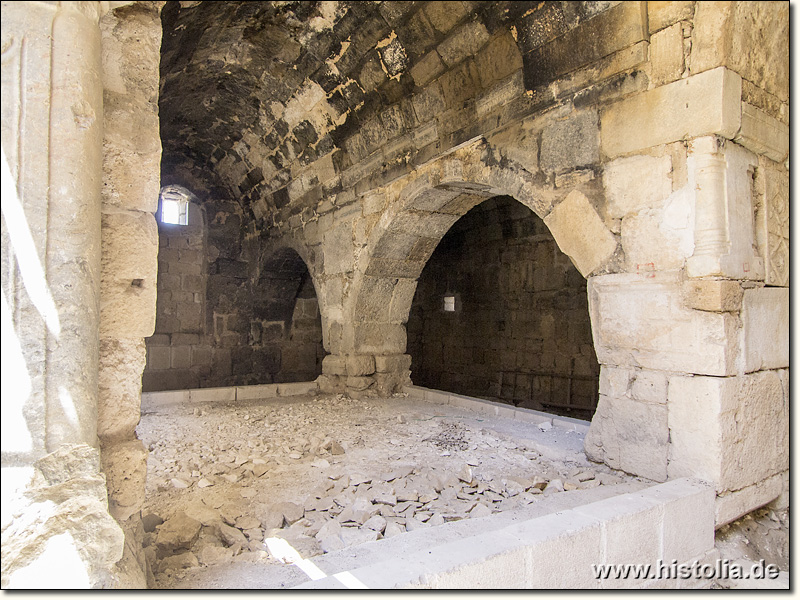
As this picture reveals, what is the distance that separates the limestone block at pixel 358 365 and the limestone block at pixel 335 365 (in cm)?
6

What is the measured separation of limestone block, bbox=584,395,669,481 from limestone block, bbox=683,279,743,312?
534 mm

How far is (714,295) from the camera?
2316mm

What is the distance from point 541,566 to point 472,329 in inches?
280

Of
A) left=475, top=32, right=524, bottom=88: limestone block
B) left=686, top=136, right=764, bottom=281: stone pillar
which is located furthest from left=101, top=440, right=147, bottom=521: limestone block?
left=475, top=32, right=524, bottom=88: limestone block

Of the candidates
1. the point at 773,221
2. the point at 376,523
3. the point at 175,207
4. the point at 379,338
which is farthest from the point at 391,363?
the point at 175,207

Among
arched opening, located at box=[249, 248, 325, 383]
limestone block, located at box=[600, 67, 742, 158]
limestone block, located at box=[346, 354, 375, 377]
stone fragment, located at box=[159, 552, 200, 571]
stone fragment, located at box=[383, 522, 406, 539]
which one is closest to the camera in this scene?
stone fragment, located at box=[159, 552, 200, 571]

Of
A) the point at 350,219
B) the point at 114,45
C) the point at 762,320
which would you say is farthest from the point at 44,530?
the point at 350,219

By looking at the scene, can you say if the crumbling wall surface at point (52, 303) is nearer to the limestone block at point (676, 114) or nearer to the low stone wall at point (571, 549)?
the low stone wall at point (571, 549)

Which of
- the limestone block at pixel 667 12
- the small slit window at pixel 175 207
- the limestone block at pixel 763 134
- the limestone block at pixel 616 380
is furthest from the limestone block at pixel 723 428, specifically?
the small slit window at pixel 175 207

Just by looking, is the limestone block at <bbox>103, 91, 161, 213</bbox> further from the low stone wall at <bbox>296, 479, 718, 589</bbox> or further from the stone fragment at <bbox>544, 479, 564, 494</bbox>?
the stone fragment at <bbox>544, 479, 564, 494</bbox>

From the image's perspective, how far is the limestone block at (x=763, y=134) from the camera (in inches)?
96.2

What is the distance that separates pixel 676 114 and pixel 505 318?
5.82m

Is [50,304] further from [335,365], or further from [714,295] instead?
[335,365]

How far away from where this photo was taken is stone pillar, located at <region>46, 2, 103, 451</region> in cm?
135
